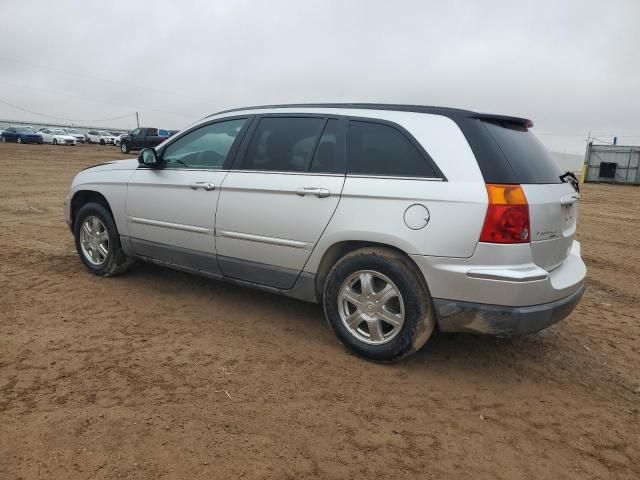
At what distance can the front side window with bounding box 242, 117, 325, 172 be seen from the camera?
3.74 metres

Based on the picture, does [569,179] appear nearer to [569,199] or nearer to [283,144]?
[569,199]

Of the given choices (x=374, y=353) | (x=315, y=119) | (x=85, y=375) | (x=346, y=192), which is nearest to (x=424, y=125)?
(x=346, y=192)

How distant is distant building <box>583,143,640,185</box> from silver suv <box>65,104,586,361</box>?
2879 cm

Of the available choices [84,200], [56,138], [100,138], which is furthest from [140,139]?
[84,200]

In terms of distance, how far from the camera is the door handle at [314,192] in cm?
347

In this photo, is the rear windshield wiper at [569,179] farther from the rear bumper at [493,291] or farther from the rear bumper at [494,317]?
the rear bumper at [494,317]

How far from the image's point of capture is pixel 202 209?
4156mm

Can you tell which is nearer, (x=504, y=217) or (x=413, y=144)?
(x=504, y=217)

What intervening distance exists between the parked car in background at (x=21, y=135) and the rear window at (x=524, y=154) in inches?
1607

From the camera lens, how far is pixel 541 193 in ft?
10.1

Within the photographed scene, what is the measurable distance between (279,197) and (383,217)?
0.88 metres

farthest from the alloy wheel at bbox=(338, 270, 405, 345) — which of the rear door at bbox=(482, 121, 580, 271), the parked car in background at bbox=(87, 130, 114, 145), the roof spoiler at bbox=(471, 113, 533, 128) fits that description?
the parked car in background at bbox=(87, 130, 114, 145)

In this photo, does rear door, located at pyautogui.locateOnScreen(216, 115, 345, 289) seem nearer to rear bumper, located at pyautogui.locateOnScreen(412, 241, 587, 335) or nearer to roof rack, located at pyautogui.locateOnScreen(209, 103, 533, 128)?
roof rack, located at pyautogui.locateOnScreen(209, 103, 533, 128)

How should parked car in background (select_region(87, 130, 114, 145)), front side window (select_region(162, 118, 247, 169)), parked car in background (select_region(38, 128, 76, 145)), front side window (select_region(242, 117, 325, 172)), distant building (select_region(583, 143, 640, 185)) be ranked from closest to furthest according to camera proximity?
front side window (select_region(242, 117, 325, 172))
front side window (select_region(162, 118, 247, 169))
distant building (select_region(583, 143, 640, 185))
parked car in background (select_region(38, 128, 76, 145))
parked car in background (select_region(87, 130, 114, 145))
